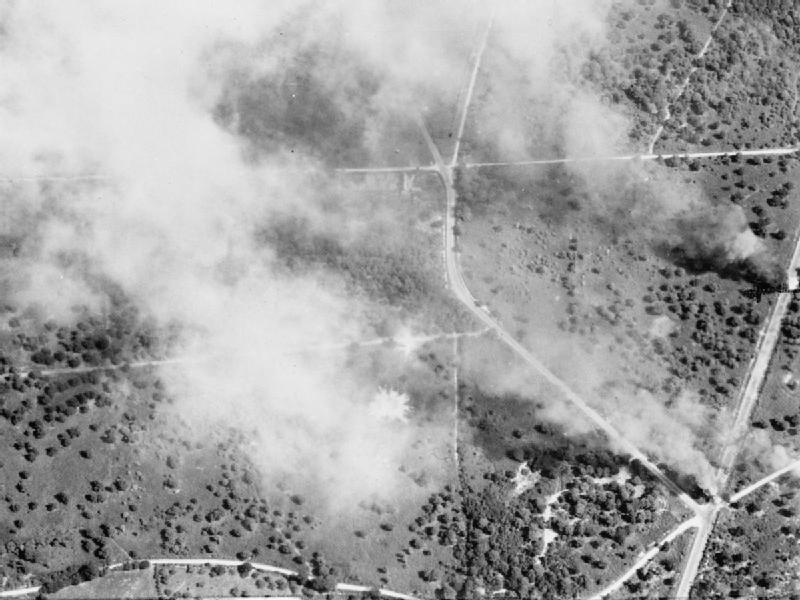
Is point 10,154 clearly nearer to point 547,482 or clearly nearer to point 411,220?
point 411,220

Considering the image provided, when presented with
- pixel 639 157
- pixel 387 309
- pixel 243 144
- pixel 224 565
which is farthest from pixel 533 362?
pixel 243 144

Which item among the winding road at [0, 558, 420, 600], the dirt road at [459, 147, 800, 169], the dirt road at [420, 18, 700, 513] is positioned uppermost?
the dirt road at [459, 147, 800, 169]

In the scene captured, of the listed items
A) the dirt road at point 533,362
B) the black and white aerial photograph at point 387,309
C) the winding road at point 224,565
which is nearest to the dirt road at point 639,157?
the black and white aerial photograph at point 387,309

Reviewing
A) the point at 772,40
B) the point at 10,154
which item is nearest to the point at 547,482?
the point at 772,40

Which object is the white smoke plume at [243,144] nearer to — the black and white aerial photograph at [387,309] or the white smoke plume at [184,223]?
the white smoke plume at [184,223]

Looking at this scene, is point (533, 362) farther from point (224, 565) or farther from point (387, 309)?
point (224, 565)

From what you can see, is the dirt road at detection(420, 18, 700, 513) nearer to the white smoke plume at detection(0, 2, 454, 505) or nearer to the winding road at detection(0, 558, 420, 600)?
the white smoke plume at detection(0, 2, 454, 505)

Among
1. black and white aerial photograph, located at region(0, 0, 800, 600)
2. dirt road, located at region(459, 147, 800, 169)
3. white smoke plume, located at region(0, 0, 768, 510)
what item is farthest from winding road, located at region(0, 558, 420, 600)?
dirt road, located at region(459, 147, 800, 169)

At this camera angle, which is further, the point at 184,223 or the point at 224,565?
the point at 184,223
